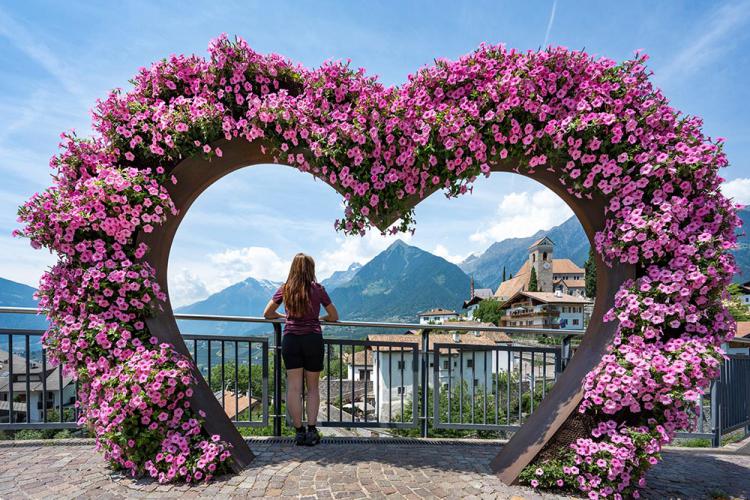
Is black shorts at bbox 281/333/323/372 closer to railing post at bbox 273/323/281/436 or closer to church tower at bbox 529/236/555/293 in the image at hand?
railing post at bbox 273/323/281/436

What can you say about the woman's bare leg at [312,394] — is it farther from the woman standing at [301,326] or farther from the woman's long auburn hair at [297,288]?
the woman's long auburn hair at [297,288]

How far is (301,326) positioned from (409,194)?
161cm

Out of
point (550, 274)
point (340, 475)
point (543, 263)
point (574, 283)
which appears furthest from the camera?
point (574, 283)

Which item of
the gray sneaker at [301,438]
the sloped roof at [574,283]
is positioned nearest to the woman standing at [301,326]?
the gray sneaker at [301,438]

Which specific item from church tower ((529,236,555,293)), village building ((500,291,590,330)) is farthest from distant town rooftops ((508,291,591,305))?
church tower ((529,236,555,293))

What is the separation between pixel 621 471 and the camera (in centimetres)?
317

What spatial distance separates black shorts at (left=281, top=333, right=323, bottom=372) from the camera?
13.1 feet

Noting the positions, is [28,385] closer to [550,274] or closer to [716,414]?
[716,414]

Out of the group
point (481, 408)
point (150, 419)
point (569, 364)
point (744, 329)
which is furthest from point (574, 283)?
point (150, 419)

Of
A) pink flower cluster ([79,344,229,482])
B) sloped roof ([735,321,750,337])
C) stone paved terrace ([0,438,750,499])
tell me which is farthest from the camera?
sloped roof ([735,321,750,337])

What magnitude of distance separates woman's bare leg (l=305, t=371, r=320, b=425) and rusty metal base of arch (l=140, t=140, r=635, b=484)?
671 mm

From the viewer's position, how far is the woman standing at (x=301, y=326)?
397cm

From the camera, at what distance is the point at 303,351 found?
402cm

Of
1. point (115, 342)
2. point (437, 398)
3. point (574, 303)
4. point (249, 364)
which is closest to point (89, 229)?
point (115, 342)
